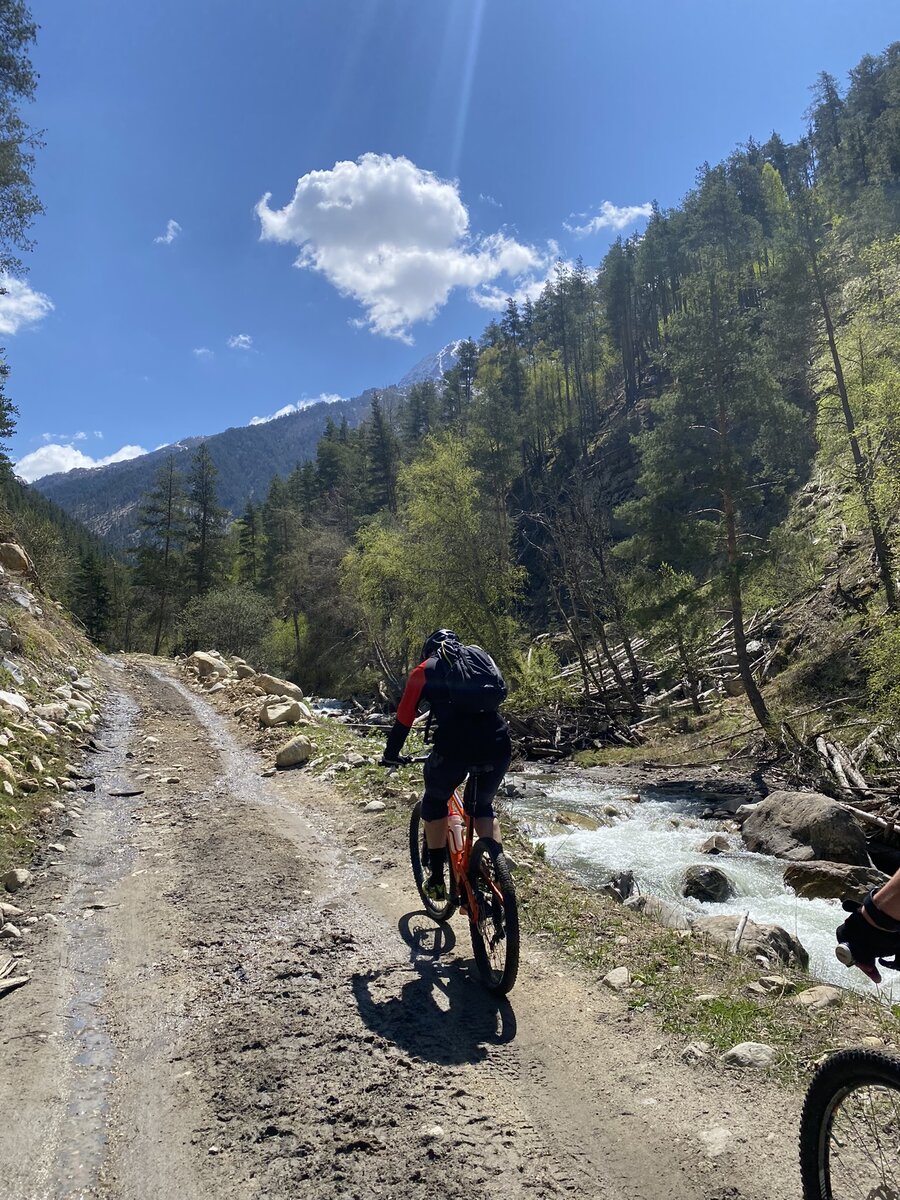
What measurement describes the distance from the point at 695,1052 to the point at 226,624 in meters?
40.2

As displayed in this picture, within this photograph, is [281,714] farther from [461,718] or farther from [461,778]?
[461,718]

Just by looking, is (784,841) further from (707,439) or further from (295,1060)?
(707,439)

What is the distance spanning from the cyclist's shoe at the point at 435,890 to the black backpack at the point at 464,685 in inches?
73.9

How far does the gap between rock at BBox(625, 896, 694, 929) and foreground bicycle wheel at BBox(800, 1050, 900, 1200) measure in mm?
3698

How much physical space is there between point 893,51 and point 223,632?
9280 centimetres

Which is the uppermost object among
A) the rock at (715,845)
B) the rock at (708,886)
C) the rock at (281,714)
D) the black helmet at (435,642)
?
the black helmet at (435,642)

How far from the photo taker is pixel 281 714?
46.0ft

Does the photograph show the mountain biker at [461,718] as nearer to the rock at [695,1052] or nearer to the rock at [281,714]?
the rock at [695,1052]

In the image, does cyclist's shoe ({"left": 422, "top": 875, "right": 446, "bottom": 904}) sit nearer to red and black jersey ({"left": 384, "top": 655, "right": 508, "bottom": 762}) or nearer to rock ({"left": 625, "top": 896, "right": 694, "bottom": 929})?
red and black jersey ({"left": 384, "top": 655, "right": 508, "bottom": 762})

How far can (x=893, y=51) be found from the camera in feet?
226

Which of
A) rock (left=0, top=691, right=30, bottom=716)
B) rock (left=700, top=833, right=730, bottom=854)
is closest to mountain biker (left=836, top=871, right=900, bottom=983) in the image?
rock (left=700, top=833, right=730, bottom=854)

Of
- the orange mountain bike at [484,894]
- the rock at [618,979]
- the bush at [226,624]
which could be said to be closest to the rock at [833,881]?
the rock at [618,979]

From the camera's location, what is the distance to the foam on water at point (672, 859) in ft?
24.3

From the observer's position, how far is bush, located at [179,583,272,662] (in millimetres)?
40406
